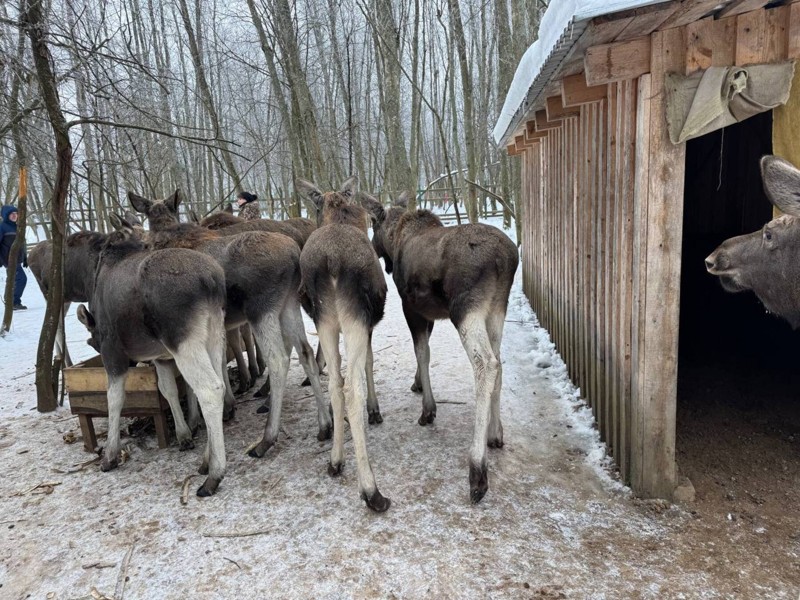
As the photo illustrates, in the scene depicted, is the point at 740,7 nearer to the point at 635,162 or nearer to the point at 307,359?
the point at 635,162

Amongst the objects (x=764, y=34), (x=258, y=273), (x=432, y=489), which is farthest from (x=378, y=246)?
(x=764, y=34)

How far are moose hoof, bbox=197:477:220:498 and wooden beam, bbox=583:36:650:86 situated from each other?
423 centimetres

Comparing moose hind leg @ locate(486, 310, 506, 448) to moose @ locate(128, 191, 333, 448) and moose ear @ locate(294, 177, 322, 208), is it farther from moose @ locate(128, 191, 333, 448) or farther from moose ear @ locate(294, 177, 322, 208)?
moose ear @ locate(294, 177, 322, 208)

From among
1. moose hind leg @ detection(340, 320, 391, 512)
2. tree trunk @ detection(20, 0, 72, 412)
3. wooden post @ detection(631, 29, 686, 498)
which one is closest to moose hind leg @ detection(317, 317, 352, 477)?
moose hind leg @ detection(340, 320, 391, 512)

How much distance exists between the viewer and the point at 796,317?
3.53 meters

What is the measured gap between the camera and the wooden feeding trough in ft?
16.5

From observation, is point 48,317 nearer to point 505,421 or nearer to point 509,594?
point 505,421

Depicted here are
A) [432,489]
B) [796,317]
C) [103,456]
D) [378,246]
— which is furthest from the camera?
[378,246]

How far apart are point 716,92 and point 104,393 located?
18.7 feet

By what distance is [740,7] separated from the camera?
3094 mm

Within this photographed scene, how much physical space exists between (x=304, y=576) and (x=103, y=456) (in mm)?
2892

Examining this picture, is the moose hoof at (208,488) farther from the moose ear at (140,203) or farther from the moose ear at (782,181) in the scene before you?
the moose ear at (782,181)

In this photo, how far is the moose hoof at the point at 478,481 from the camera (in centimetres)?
400

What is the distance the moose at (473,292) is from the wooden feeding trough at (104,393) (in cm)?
262
